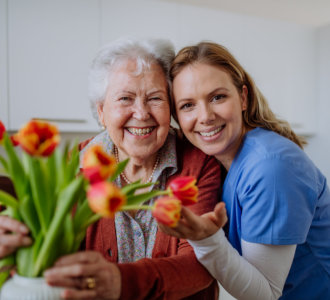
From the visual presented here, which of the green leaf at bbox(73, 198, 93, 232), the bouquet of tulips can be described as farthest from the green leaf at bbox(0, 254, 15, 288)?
the green leaf at bbox(73, 198, 93, 232)

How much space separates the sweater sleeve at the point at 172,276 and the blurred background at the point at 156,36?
0.73m

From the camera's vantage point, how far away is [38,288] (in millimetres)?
559

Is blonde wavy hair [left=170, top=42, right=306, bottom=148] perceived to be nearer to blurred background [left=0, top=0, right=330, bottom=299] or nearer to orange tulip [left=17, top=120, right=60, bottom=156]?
orange tulip [left=17, top=120, right=60, bottom=156]

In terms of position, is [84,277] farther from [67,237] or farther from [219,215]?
[219,215]

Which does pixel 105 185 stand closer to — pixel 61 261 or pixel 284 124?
pixel 61 261

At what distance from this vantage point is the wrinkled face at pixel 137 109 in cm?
115

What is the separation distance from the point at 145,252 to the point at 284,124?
678mm

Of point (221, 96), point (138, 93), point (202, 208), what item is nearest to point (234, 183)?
point (202, 208)

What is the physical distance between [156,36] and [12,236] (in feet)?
7.56

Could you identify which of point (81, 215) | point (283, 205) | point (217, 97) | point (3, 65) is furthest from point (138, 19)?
point (81, 215)

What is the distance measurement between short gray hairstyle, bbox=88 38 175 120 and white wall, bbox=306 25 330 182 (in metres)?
2.56

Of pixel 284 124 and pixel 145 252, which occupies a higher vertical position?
pixel 284 124

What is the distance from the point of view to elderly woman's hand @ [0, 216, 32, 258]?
1.94 ft

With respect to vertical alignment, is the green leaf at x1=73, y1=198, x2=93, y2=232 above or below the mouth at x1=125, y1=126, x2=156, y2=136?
below
